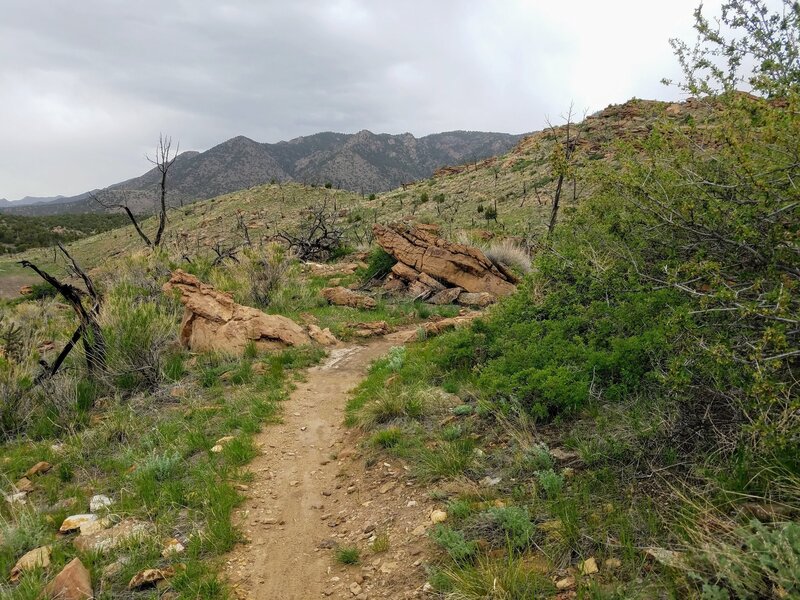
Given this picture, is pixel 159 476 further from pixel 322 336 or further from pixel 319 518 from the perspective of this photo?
pixel 322 336

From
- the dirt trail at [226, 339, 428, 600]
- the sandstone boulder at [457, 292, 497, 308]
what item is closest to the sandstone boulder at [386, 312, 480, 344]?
the sandstone boulder at [457, 292, 497, 308]

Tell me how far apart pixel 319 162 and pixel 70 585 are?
14796cm

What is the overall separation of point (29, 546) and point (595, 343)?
5416 millimetres

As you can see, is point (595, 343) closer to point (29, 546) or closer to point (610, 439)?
point (610, 439)

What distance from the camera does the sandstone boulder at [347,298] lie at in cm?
1329

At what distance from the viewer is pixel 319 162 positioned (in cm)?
14312

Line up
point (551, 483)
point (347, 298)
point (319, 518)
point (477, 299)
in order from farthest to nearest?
1. point (347, 298)
2. point (477, 299)
3. point (319, 518)
4. point (551, 483)

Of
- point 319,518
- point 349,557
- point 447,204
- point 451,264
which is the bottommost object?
point 319,518

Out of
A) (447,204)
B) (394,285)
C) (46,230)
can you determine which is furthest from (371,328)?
(46,230)

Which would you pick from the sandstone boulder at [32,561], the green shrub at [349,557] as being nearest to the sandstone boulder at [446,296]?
the green shrub at [349,557]

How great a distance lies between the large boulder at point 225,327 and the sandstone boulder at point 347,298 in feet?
10.3

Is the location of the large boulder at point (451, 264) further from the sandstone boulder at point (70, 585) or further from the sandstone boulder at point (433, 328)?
the sandstone boulder at point (70, 585)

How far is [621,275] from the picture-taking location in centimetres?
550

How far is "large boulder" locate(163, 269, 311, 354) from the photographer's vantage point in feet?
30.3
